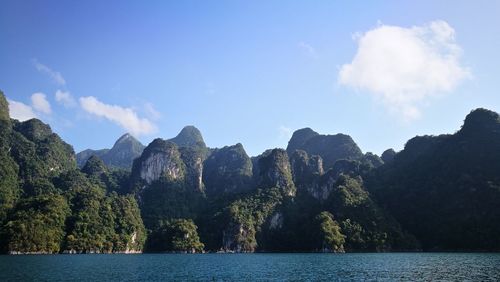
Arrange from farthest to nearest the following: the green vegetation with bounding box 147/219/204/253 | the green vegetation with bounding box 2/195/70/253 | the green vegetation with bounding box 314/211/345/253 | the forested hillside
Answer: the green vegetation with bounding box 147/219/204/253, the green vegetation with bounding box 314/211/345/253, the forested hillside, the green vegetation with bounding box 2/195/70/253

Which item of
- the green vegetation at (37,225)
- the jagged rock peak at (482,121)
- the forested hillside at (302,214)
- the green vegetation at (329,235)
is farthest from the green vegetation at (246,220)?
the jagged rock peak at (482,121)

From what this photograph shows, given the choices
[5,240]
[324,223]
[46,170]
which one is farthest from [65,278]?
[46,170]

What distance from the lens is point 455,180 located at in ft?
510

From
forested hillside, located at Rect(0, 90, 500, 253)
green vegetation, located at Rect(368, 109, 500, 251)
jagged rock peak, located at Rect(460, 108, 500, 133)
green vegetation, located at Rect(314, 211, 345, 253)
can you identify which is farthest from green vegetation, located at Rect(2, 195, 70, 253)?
jagged rock peak, located at Rect(460, 108, 500, 133)

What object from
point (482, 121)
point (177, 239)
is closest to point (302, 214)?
point (177, 239)

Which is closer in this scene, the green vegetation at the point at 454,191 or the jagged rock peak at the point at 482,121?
the green vegetation at the point at 454,191

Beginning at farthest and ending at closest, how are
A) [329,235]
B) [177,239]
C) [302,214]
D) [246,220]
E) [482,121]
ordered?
[302,214], [246,220], [482,121], [177,239], [329,235]

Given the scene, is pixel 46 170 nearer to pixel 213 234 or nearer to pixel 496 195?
pixel 213 234

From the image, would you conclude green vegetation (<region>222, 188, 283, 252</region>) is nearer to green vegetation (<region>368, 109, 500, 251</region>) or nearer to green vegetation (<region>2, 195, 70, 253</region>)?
green vegetation (<region>368, 109, 500, 251</region>)

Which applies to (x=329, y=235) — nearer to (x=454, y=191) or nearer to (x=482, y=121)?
(x=454, y=191)

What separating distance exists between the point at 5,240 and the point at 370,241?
114976mm

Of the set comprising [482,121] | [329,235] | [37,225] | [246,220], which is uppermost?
[482,121]

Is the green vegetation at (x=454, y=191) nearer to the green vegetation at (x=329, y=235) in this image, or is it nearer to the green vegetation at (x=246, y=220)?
the green vegetation at (x=329, y=235)

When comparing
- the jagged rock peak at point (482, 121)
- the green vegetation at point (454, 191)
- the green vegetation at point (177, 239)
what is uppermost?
the jagged rock peak at point (482, 121)
